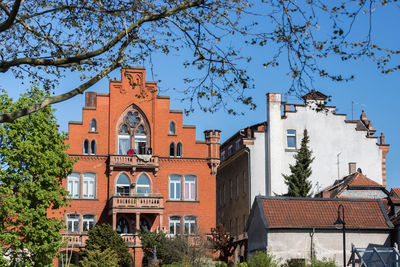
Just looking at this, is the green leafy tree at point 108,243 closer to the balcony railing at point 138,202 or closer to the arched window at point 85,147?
the balcony railing at point 138,202

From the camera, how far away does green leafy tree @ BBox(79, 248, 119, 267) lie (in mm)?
47062

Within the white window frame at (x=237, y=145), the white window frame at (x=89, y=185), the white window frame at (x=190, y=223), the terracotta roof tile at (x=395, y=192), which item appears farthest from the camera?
the white window frame at (x=237, y=145)

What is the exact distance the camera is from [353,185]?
184 feet

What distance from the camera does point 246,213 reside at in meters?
61.2

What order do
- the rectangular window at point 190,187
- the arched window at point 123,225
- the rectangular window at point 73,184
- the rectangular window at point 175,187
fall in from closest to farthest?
the arched window at point 123,225 → the rectangular window at point 73,184 → the rectangular window at point 175,187 → the rectangular window at point 190,187

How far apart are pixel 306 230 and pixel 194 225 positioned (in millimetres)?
19891

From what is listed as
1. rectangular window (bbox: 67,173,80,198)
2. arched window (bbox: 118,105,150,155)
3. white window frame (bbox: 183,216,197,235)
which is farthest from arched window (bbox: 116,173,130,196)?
white window frame (bbox: 183,216,197,235)

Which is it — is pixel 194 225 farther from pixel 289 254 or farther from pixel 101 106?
pixel 289 254

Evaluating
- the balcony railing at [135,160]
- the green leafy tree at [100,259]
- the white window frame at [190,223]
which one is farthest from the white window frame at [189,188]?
the green leafy tree at [100,259]

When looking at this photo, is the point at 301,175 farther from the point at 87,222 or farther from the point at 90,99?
the point at 90,99

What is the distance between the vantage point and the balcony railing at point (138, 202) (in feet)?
186

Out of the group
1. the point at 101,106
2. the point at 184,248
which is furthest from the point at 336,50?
the point at 101,106

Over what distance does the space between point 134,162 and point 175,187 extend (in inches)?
170

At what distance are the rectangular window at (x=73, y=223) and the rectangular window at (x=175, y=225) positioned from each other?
305 inches
